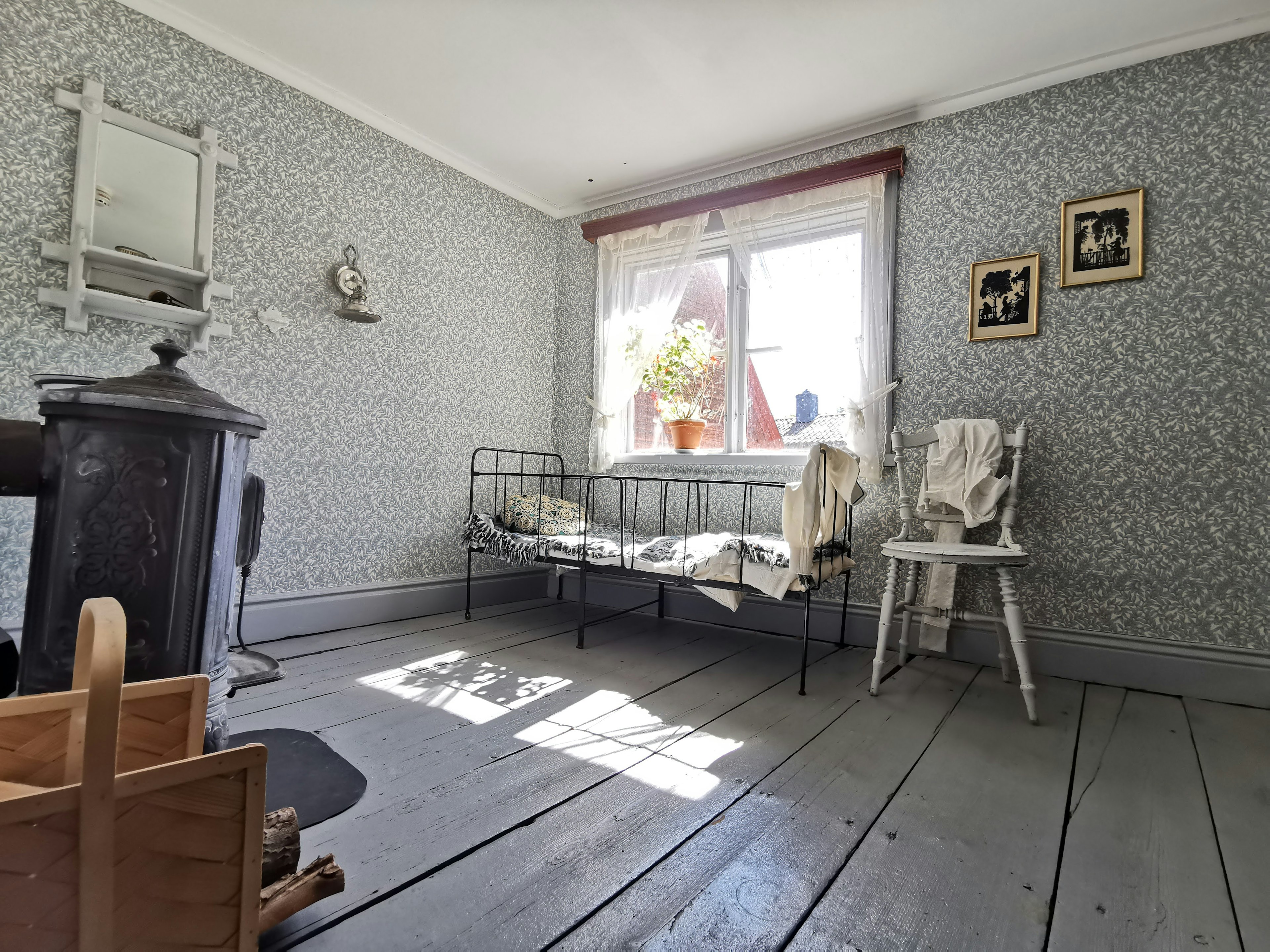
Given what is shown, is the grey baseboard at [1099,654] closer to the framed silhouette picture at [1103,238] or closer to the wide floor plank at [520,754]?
the wide floor plank at [520,754]

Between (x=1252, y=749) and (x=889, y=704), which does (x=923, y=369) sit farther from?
(x=1252, y=749)

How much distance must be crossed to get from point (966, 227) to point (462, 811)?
2861 millimetres

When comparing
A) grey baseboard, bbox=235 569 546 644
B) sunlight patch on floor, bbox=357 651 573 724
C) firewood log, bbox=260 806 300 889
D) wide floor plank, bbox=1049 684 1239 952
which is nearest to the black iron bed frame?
grey baseboard, bbox=235 569 546 644

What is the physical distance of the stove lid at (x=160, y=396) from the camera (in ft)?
3.69

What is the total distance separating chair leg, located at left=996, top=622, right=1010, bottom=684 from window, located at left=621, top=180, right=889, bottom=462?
3.33ft

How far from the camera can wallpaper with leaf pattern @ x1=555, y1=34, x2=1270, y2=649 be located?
2.21 meters

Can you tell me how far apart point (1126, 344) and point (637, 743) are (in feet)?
7.60

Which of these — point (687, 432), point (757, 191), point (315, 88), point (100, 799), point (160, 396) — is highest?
point (315, 88)

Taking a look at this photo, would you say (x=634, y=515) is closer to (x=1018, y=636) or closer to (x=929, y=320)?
(x=929, y=320)

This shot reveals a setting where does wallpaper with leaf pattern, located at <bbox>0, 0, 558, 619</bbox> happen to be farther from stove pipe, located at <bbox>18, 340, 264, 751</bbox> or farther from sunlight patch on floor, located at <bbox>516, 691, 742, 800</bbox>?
sunlight patch on floor, located at <bbox>516, 691, 742, 800</bbox>

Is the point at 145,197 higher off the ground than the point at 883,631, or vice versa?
the point at 145,197

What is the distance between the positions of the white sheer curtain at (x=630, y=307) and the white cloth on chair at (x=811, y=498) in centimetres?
153

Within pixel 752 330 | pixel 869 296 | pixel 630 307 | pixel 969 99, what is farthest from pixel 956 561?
pixel 630 307

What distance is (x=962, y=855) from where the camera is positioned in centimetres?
121
